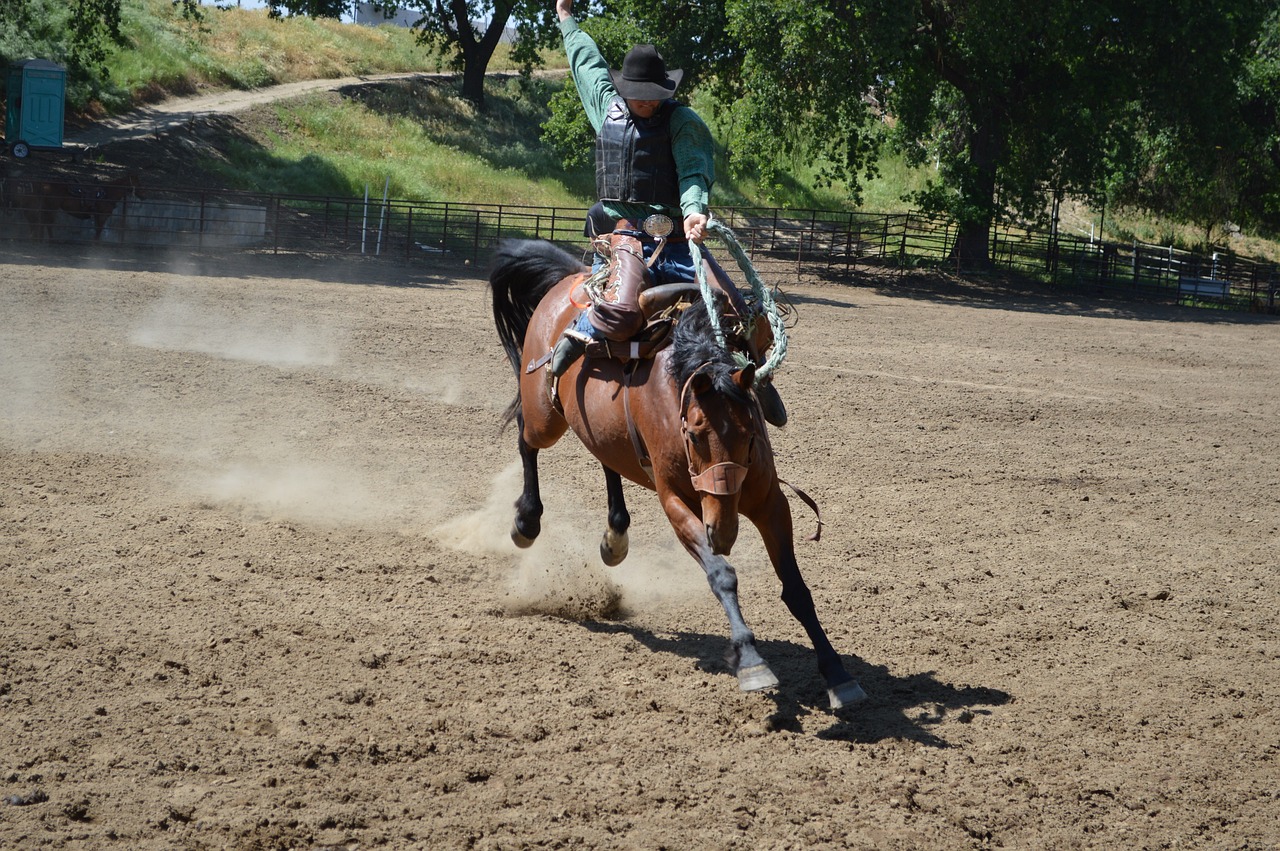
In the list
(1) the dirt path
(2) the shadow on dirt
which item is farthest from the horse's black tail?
Answer: (1) the dirt path

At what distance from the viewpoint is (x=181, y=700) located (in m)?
4.21

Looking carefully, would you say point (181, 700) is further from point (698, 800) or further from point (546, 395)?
point (546, 395)

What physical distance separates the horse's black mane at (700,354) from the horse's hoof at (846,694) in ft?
3.86

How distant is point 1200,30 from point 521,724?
2301cm

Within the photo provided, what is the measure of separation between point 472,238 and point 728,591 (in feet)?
68.9

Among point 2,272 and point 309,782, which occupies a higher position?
point 2,272

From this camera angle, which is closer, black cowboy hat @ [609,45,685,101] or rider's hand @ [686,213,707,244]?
rider's hand @ [686,213,707,244]

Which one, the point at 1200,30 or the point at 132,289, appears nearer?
the point at 132,289

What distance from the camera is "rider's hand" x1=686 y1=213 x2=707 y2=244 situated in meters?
4.62

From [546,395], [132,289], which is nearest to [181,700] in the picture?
[546,395]

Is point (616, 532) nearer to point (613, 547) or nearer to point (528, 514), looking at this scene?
point (613, 547)

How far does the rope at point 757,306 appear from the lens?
14.5 feet

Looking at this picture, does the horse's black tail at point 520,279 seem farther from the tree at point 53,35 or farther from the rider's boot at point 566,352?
the tree at point 53,35

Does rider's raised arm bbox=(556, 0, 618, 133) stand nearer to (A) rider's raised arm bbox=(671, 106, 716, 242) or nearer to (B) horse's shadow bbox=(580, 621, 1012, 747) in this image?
(A) rider's raised arm bbox=(671, 106, 716, 242)
